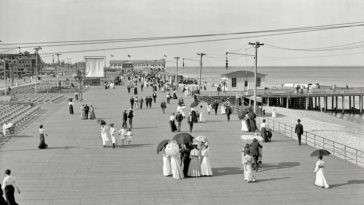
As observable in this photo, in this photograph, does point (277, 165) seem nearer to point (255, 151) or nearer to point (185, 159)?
point (255, 151)

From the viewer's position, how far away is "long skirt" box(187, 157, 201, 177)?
16906 mm

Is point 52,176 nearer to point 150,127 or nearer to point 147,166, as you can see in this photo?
point 147,166

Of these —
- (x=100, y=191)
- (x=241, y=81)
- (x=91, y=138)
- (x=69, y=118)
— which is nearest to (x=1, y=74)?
(x=241, y=81)

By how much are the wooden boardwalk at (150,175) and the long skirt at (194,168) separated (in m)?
0.35

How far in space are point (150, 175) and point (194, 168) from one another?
59.4 inches

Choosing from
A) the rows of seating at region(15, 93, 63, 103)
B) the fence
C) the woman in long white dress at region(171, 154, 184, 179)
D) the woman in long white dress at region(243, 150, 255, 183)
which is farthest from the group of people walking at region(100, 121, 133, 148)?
the rows of seating at region(15, 93, 63, 103)

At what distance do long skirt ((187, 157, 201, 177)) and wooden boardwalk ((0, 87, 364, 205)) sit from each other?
350mm

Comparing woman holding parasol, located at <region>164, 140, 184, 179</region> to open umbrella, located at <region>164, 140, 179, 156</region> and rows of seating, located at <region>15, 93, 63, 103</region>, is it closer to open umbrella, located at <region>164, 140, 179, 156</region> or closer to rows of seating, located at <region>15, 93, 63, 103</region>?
open umbrella, located at <region>164, 140, 179, 156</region>

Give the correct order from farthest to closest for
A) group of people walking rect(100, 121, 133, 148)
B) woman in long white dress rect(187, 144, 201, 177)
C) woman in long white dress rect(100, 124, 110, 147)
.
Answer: group of people walking rect(100, 121, 133, 148), woman in long white dress rect(100, 124, 110, 147), woman in long white dress rect(187, 144, 201, 177)

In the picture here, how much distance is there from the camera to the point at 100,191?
15.0 meters

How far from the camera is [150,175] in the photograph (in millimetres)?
17203

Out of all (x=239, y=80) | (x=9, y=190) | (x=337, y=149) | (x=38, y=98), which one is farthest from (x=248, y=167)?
(x=239, y=80)

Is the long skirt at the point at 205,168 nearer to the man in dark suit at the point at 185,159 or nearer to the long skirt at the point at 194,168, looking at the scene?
the long skirt at the point at 194,168

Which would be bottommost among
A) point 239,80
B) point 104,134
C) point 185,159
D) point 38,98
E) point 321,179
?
point 321,179
